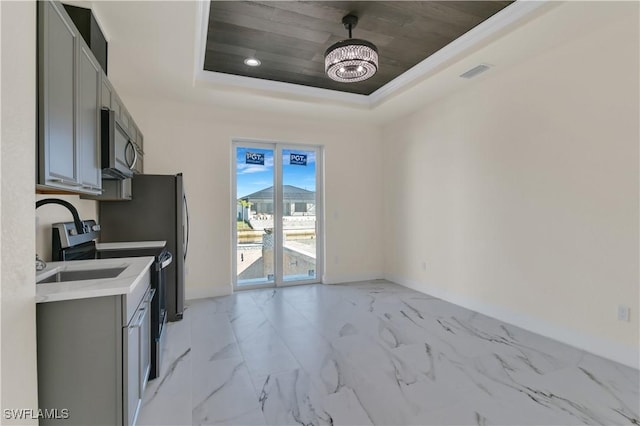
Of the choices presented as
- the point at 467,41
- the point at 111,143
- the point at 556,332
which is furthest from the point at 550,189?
the point at 111,143

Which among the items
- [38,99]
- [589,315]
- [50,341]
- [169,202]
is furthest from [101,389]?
[589,315]

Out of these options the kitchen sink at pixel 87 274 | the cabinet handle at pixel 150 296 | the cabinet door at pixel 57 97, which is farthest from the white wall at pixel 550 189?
the kitchen sink at pixel 87 274

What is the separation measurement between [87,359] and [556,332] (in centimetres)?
380

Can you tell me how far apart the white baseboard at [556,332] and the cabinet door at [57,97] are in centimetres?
410

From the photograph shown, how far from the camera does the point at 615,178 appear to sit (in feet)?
8.76

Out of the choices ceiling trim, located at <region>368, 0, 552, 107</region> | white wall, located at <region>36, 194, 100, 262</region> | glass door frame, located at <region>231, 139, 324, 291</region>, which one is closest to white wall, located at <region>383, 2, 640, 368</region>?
ceiling trim, located at <region>368, 0, 552, 107</region>

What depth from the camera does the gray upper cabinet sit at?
1354 mm

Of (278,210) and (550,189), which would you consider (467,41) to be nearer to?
(550,189)

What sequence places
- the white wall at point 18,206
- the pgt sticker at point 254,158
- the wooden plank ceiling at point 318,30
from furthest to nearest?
the pgt sticker at point 254,158 < the wooden plank ceiling at point 318,30 < the white wall at point 18,206

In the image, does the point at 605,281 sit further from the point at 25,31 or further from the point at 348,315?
the point at 25,31

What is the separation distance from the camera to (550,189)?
312 cm

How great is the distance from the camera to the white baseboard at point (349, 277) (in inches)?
212

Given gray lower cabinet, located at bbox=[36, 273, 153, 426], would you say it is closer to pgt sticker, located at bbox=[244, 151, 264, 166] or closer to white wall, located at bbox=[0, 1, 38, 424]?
white wall, located at bbox=[0, 1, 38, 424]

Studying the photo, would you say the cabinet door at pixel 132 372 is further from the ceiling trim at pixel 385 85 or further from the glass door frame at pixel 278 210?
the glass door frame at pixel 278 210
